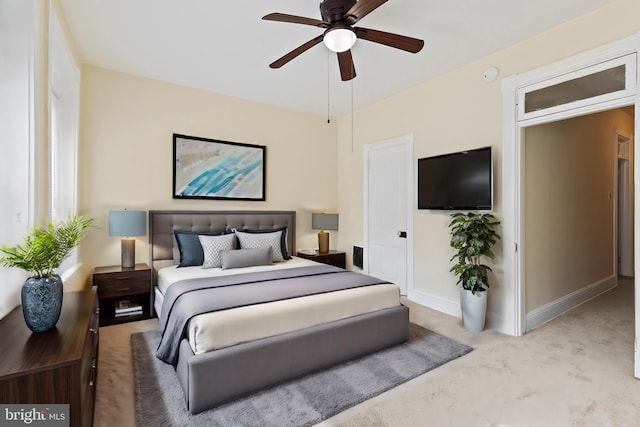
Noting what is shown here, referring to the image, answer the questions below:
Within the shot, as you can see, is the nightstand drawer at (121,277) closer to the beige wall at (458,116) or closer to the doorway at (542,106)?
the beige wall at (458,116)

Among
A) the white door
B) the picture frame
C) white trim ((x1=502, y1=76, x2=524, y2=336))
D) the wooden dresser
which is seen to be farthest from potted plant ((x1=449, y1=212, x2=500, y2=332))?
the wooden dresser

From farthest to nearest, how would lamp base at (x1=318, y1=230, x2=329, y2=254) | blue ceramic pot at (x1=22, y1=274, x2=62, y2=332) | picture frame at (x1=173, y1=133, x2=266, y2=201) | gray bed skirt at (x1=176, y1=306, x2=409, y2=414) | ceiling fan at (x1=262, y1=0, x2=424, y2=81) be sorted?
lamp base at (x1=318, y1=230, x2=329, y2=254) < picture frame at (x1=173, y1=133, x2=266, y2=201) < ceiling fan at (x1=262, y1=0, x2=424, y2=81) < gray bed skirt at (x1=176, y1=306, x2=409, y2=414) < blue ceramic pot at (x1=22, y1=274, x2=62, y2=332)

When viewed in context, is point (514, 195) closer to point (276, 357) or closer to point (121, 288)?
point (276, 357)

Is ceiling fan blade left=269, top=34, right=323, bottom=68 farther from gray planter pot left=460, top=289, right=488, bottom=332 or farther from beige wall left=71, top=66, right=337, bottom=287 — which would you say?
gray planter pot left=460, top=289, right=488, bottom=332

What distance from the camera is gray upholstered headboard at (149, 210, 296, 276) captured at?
3.79 m

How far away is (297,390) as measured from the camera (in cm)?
215

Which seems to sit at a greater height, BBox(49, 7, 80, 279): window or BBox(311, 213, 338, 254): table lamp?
BBox(49, 7, 80, 279): window

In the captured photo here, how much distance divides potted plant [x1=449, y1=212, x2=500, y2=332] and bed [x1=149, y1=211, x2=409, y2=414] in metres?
0.79

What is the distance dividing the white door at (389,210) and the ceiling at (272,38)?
889mm

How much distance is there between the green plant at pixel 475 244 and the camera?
3.06 metres

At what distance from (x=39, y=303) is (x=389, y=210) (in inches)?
149

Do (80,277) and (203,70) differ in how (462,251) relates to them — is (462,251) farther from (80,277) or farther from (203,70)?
(80,277)

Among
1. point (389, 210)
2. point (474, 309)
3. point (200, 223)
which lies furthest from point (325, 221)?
point (474, 309)

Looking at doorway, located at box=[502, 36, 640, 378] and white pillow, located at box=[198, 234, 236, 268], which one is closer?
doorway, located at box=[502, 36, 640, 378]
